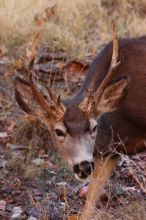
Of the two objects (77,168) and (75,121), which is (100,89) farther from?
(77,168)

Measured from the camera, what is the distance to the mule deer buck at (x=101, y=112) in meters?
6.19

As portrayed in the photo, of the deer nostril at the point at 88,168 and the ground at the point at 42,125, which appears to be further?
the ground at the point at 42,125

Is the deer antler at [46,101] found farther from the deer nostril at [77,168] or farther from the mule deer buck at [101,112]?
the deer nostril at [77,168]

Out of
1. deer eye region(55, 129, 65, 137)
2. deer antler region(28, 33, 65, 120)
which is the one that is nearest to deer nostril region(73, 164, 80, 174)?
deer eye region(55, 129, 65, 137)

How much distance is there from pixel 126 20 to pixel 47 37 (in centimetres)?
151

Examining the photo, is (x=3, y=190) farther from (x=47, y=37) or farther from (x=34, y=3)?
(x=34, y=3)

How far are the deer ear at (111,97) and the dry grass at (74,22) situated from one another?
11.9ft

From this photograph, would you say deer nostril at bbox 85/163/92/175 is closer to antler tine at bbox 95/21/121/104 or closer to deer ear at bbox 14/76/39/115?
antler tine at bbox 95/21/121/104

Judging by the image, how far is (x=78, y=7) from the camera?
478 inches

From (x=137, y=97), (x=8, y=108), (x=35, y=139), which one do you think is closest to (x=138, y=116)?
(x=137, y=97)

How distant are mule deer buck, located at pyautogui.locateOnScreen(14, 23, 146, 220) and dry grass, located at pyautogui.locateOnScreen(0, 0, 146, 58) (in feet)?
11.0

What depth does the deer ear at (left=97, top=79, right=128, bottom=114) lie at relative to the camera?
6438 mm

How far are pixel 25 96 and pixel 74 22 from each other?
5.09 meters

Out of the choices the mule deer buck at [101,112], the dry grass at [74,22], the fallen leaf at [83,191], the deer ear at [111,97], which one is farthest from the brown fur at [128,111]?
the dry grass at [74,22]
